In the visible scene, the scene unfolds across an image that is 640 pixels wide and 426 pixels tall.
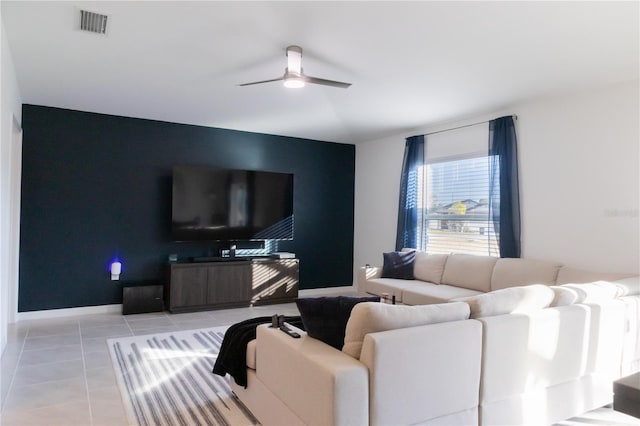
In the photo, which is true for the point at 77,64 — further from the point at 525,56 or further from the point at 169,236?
the point at 525,56

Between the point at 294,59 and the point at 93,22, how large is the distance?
156 centimetres

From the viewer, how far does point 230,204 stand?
613 centimetres

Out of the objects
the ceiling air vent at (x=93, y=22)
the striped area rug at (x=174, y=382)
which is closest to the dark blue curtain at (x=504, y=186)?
the striped area rug at (x=174, y=382)

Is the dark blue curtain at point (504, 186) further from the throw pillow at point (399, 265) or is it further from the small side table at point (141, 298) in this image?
the small side table at point (141, 298)

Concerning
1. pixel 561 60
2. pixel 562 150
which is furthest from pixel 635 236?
pixel 561 60

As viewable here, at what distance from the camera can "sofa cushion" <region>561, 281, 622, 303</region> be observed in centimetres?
284

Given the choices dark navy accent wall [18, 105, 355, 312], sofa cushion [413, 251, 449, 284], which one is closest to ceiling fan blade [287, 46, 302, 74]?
dark navy accent wall [18, 105, 355, 312]

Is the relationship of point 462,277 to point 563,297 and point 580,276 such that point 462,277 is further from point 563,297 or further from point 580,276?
point 563,297

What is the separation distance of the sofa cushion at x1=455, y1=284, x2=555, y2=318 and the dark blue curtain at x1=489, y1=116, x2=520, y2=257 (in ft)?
7.69

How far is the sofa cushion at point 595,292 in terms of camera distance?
2844 millimetres

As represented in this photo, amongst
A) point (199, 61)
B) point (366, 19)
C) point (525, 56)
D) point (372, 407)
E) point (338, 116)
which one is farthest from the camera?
point (338, 116)

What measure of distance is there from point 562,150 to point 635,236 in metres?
1.14

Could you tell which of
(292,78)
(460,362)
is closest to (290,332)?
(460,362)

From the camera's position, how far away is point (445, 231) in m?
5.92
